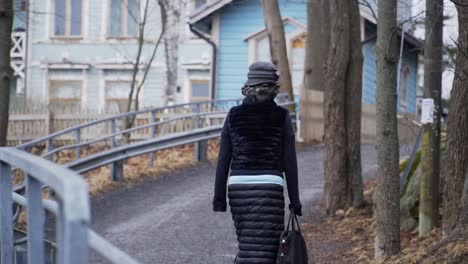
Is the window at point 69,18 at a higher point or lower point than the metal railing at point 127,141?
higher

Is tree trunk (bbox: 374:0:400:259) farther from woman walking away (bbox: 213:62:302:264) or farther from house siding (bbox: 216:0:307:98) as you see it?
house siding (bbox: 216:0:307:98)

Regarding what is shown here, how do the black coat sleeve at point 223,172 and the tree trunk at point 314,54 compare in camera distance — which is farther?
the tree trunk at point 314,54

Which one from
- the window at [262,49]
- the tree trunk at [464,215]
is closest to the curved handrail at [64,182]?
the tree trunk at [464,215]

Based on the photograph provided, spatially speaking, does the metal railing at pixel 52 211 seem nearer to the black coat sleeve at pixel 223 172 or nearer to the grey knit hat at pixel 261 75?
the black coat sleeve at pixel 223 172

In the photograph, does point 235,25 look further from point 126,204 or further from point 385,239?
point 385,239

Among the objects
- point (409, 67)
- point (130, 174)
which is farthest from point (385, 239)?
point (409, 67)

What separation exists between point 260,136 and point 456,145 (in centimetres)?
365

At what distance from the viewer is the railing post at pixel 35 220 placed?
5.02m

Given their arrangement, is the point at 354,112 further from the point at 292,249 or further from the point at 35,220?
the point at 35,220

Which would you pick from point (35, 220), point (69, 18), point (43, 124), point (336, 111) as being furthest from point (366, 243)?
point (69, 18)

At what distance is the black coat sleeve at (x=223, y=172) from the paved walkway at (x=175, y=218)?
3612 millimetres

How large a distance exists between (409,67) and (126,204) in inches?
924

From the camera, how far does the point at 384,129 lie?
10672mm

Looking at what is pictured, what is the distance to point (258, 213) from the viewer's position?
25.7 feet
